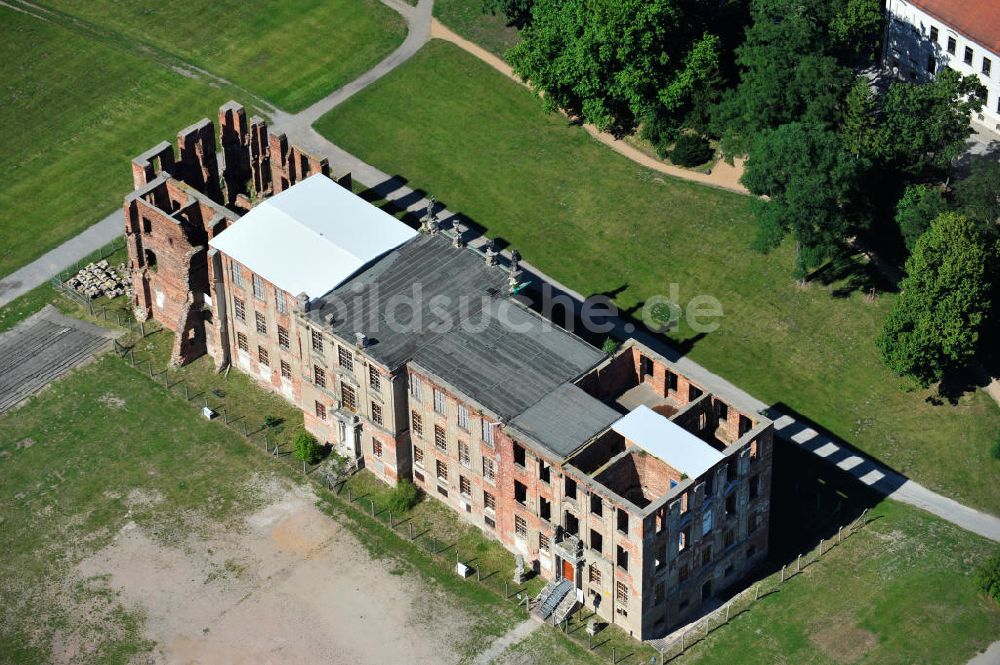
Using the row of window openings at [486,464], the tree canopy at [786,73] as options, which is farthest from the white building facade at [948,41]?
the row of window openings at [486,464]

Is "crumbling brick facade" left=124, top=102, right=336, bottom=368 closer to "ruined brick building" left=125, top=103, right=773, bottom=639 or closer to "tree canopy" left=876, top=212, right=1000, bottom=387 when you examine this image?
"ruined brick building" left=125, top=103, right=773, bottom=639

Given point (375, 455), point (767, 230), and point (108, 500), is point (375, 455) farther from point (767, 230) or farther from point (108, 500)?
point (767, 230)

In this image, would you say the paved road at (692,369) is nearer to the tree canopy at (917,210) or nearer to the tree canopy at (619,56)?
the tree canopy at (619,56)

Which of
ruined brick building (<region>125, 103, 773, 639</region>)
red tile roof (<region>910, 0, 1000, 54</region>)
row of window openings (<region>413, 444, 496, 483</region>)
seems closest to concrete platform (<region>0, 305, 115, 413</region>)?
ruined brick building (<region>125, 103, 773, 639</region>)

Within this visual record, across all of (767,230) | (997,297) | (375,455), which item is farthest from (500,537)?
(997,297)

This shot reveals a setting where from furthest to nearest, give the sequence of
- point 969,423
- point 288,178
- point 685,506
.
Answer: point 288,178, point 969,423, point 685,506

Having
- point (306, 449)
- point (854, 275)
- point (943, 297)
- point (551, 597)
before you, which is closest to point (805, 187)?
point (854, 275)

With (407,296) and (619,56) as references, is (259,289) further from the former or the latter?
(619,56)
